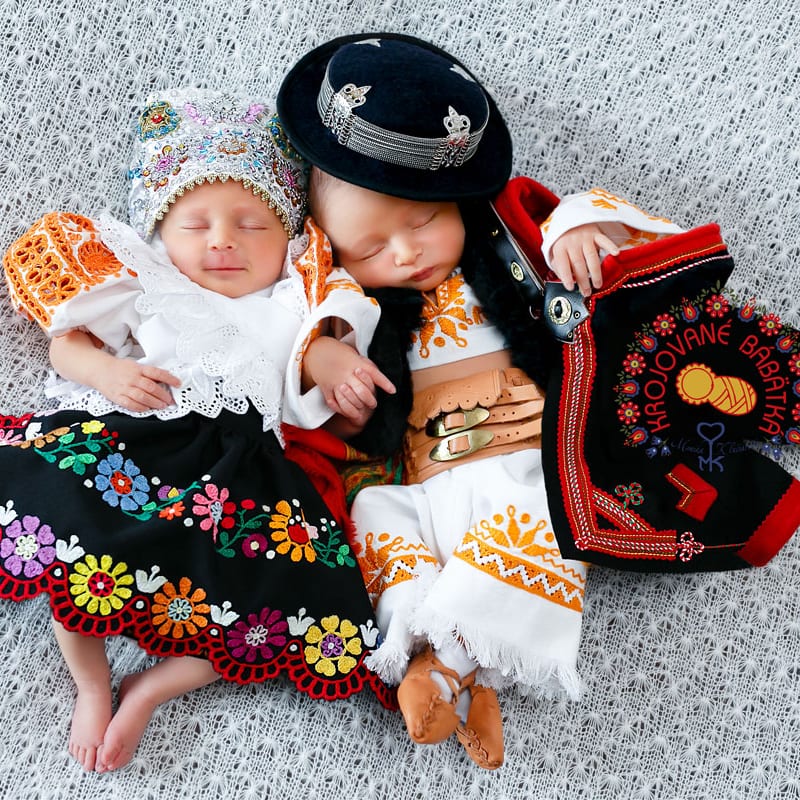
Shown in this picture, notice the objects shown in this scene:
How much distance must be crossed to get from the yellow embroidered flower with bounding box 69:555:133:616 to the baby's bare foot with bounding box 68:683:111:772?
131 mm

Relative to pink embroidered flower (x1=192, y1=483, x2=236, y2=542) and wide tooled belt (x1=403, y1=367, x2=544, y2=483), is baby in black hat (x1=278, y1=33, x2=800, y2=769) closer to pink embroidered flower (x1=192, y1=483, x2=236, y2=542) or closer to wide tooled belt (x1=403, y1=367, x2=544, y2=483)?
wide tooled belt (x1=403, y1=367, x2=544, y2=483)

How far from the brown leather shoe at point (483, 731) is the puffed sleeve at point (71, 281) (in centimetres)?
68

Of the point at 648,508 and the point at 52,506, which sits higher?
the point at 648,508

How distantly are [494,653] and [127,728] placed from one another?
456mm

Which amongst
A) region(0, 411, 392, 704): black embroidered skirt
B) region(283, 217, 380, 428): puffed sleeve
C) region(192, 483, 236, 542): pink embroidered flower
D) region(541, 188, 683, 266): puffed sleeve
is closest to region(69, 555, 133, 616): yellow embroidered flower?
region(0, 411, 392, 704): black embroidered skirt

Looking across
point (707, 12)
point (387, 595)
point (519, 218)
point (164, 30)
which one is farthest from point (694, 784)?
point (164, 30)

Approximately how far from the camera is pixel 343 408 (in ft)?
4.24

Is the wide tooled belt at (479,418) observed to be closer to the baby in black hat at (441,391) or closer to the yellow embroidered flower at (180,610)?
the baby in black hat at (441,391)

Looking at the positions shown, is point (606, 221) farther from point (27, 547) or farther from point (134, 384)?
point (27, 547)

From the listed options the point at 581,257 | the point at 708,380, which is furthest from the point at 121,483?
the point at 708,380

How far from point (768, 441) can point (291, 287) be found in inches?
28.3

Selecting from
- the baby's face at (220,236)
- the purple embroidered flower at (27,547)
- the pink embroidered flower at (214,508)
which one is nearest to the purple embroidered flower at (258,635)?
the pink embroidered flower at (214,508)

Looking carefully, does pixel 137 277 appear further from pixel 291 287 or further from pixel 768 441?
pixel 768 441

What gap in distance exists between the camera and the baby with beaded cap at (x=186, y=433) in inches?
45.3
